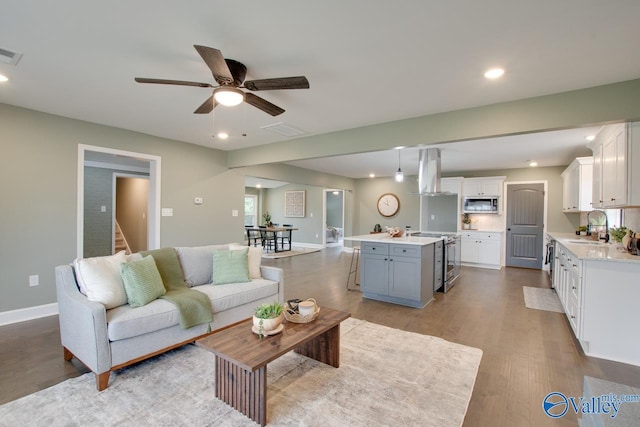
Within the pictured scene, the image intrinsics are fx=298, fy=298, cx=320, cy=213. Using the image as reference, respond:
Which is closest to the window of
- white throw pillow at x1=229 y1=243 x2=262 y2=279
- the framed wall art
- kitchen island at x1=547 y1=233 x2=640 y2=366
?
the framed wall art

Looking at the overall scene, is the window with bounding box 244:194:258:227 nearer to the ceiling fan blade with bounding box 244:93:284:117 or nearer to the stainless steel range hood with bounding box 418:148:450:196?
the stainless steel range hood with bounding box 418:148:450:196

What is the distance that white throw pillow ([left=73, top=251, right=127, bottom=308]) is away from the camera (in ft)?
7.88

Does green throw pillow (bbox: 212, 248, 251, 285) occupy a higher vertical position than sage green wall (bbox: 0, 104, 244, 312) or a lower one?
lower

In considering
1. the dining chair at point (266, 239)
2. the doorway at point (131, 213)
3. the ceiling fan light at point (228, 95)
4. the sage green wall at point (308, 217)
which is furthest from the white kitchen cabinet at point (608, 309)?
the doorway at point (131, 213)

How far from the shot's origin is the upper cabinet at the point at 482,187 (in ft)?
23.5

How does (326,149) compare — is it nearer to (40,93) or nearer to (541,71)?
(541,71)

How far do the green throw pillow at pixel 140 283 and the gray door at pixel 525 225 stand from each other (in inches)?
303

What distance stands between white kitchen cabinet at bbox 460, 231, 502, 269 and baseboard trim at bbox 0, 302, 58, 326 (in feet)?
26.0

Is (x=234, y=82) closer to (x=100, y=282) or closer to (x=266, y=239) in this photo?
(x=100, y=282)

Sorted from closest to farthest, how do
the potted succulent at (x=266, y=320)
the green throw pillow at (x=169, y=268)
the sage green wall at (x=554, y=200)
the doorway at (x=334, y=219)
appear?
the potted succulent at (x=266, y=320)
the green throw pillow at (x=169, y=268)
the sage green wall at (x=554, y=200)
the doorway at (x=334, y=219)

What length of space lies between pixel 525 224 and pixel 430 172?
369cm

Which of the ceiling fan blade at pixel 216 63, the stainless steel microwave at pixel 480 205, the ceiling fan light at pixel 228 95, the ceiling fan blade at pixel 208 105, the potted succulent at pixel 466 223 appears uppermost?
the ceiling fan blade at pixel 216 63

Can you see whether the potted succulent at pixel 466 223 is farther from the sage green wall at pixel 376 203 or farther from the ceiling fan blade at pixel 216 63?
the ceiling fan blade at pixel 216 63

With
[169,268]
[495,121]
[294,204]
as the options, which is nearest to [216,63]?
A: [169,268]
